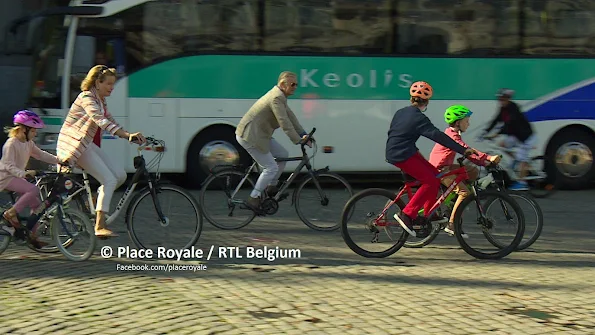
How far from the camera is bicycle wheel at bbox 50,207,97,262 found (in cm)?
804

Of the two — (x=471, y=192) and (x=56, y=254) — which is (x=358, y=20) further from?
(x=56, y=254)

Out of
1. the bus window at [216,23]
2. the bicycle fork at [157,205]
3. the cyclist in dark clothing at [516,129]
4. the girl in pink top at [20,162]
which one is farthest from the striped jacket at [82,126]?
the cyclist in dark clothing at [516,129]

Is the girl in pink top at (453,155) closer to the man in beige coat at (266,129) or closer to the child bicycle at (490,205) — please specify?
the child bicycle at (490,205)

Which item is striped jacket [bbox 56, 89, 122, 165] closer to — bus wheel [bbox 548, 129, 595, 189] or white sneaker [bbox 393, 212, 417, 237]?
white sneaker [bbox 393, 212, 417, 237]

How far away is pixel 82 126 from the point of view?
8.24m

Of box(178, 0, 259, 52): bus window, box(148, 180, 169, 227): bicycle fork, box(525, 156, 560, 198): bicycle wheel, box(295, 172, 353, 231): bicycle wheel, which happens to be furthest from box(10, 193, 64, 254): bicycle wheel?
box(525, 156, 560, 198): bicycle wheel

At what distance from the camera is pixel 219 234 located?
32.1 ft

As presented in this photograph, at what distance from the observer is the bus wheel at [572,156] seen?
1429cm

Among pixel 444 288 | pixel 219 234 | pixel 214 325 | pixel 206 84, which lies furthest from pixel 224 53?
pixel 214 325

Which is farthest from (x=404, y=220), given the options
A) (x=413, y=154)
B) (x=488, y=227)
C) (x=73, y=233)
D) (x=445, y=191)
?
(x=73, y=233)

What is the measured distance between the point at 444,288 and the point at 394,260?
1235 millimetres

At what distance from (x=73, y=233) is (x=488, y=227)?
3.69 m

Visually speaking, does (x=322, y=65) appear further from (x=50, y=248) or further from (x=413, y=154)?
(x=50, y=248)

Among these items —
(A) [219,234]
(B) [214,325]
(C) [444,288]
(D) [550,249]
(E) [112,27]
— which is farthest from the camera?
(E) [112,27]
